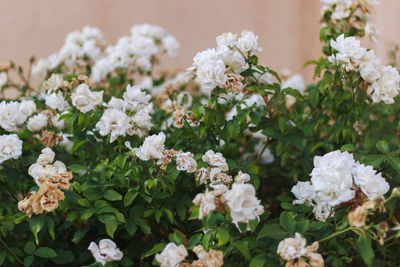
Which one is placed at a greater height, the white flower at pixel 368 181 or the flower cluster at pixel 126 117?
the flower cluster at pixel 126 117

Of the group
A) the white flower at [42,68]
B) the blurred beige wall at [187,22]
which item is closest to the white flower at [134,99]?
the white flower at [42,68]

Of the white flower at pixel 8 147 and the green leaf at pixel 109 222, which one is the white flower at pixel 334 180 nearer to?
the green leaf at pixel 109 222

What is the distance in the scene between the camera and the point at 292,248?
0.79m

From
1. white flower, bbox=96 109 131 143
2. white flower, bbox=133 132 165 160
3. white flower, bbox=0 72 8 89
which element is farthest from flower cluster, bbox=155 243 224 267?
white flower, bbox=0 72 8 89

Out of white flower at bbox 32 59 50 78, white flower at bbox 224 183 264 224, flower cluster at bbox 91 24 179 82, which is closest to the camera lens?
white flower at bbox 224 183 264 224

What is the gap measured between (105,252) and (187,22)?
1.90 m

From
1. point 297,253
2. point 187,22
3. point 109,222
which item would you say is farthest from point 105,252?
point 187,22

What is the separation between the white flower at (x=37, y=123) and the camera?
1.18 m

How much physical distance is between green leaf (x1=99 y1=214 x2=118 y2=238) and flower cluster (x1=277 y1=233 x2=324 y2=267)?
0.37 m

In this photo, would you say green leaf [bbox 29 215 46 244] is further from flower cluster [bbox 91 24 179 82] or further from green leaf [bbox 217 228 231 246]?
flower cluster [bbox 91 24 179 82]

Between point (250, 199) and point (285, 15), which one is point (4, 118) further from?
point (285, 15)

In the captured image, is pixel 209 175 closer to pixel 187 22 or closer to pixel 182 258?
pixel 182 258

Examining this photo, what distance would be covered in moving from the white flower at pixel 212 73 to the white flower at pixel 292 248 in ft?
1.24

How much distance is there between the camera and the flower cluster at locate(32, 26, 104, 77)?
66.2 inches
